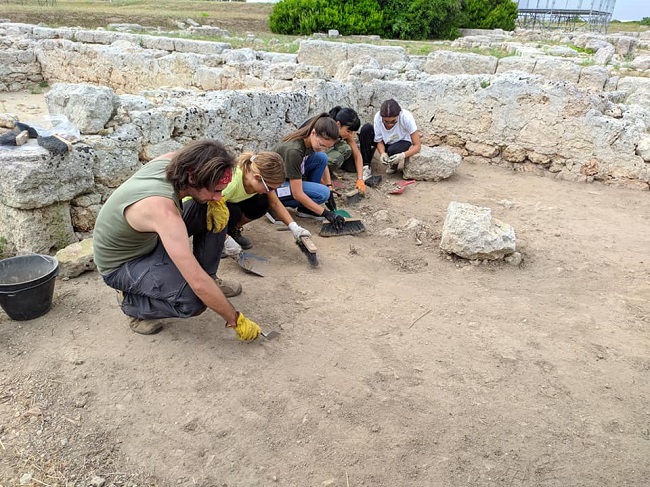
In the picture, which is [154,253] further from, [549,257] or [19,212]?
[549,257]

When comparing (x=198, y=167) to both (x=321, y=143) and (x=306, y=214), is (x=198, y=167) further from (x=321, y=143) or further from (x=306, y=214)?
(x=306, y=214)

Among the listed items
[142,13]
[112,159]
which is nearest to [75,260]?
[112,159]

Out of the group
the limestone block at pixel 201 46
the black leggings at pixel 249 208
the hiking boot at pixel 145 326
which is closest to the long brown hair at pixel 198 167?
the hiking boot at pixel 145 326

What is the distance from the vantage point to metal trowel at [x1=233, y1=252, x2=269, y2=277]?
367 centimetres

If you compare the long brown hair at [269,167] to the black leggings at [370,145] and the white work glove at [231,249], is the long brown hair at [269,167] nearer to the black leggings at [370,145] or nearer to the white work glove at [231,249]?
the white work glove at [231,249]

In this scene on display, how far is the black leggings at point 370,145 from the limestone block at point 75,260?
3686 millimetres

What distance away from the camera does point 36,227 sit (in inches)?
132

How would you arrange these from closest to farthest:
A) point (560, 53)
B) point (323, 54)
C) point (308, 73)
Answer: point (308, 73)
point (323, 54)
point (560, 53)

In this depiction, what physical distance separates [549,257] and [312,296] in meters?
2.20

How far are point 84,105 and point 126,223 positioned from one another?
1826 millimetres

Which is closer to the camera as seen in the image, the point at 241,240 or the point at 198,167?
the point at 198,167

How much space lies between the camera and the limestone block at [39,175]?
3160mm

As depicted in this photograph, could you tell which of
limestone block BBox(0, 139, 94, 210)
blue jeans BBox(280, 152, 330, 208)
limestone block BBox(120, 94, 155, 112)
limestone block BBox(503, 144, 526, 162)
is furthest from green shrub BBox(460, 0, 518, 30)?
limestone block BBox(0, 139, 94, 210)

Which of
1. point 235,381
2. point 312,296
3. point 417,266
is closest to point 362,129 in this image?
point 417,266
